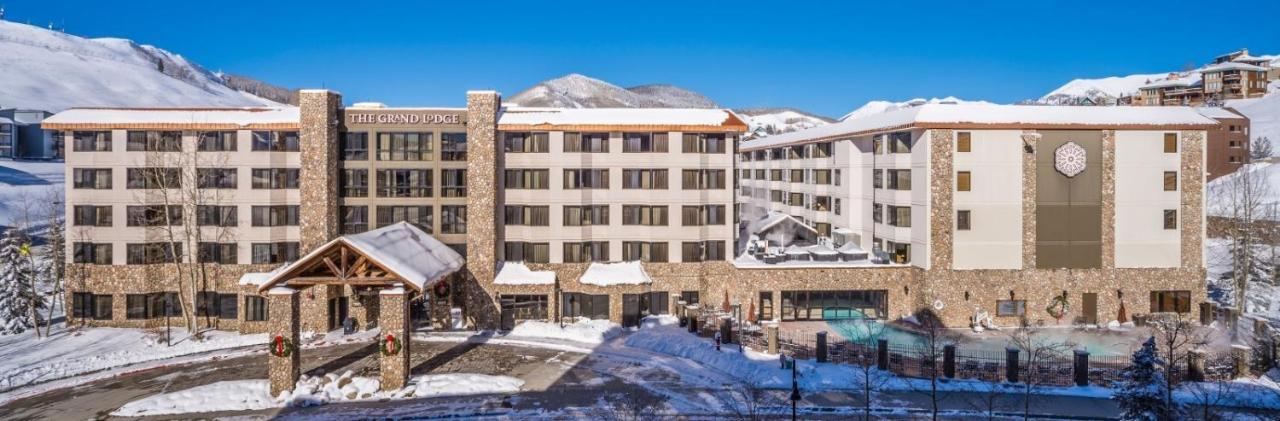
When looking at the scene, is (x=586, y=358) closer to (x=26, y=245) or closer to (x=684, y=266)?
(x=684, y=266)

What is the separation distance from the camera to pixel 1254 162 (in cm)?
8838

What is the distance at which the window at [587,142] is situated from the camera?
1535 inches

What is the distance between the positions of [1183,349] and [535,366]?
29002mm

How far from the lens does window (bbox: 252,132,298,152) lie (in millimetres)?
38000

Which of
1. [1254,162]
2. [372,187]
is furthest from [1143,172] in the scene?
[1254,162]

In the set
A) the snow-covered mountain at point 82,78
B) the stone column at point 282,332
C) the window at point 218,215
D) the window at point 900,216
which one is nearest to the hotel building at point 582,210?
the window at point 218,215

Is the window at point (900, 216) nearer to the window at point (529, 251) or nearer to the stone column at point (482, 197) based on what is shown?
the window at point (529, 251)

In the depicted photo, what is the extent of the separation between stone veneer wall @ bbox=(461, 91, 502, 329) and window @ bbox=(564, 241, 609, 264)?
4381 mm

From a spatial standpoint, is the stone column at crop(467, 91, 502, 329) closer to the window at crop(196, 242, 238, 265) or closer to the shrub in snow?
the window at crop(196, 242, 238, 265)

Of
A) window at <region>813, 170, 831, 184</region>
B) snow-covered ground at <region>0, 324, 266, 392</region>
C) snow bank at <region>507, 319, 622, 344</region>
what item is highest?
window at <region>813, 170, 831, 184</region>

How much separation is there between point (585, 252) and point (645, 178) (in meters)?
5.61

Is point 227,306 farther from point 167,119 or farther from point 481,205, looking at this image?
point 481,205

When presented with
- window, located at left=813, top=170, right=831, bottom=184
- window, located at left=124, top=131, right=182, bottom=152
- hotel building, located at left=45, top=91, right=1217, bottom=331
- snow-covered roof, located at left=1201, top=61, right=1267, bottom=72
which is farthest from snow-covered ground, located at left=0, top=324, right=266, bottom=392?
snow-covered roof, located at left=1201, top=61, right=1267, bottom=72

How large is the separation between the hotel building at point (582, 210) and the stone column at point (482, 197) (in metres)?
0.12
